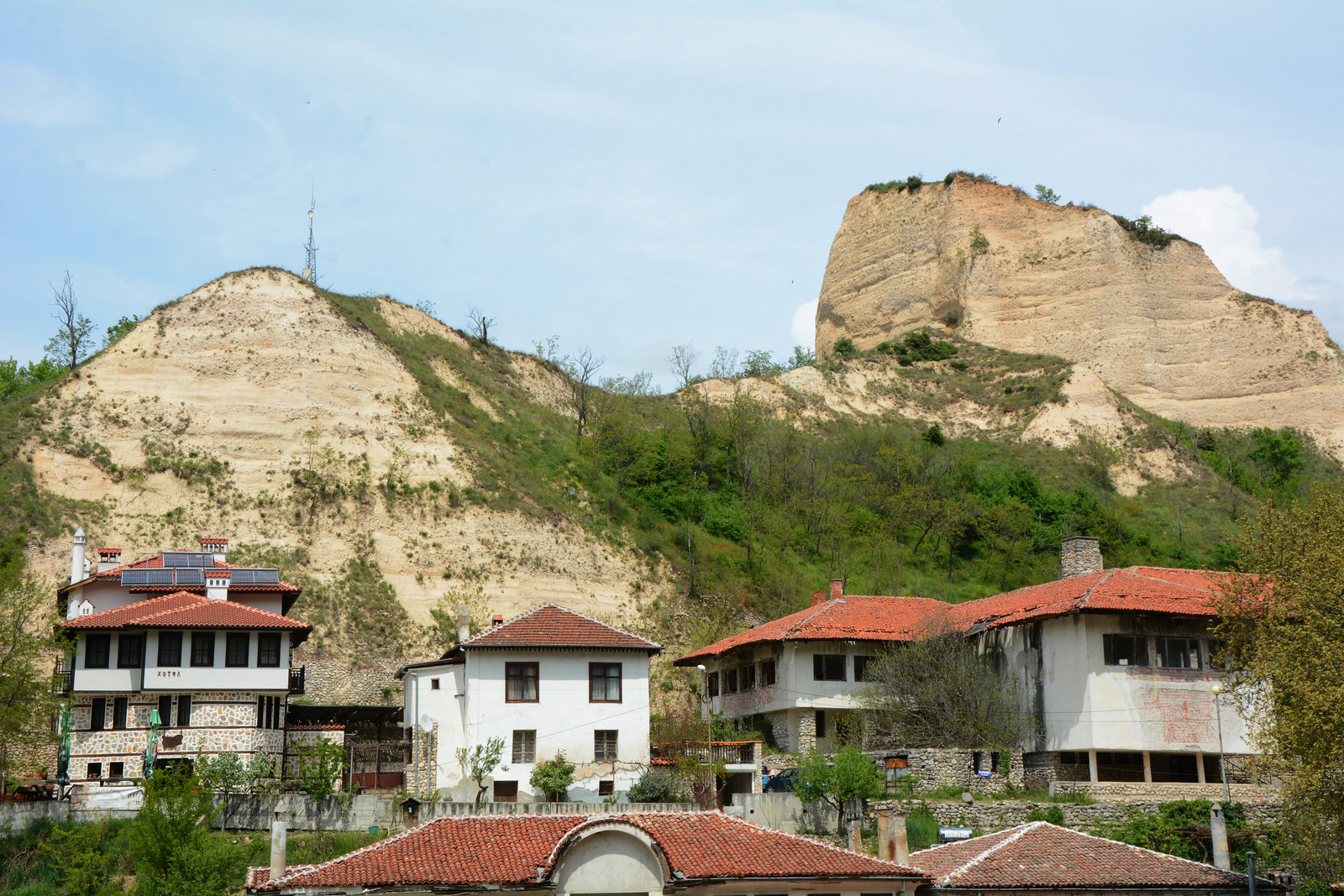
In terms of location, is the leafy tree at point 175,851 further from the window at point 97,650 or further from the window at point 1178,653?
the window at point 1178,653

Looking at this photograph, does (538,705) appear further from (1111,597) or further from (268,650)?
(1111,597)

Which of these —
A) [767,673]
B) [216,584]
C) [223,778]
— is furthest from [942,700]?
[216,584]

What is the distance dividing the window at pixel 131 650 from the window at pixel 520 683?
38.2 ft

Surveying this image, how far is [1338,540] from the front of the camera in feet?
103

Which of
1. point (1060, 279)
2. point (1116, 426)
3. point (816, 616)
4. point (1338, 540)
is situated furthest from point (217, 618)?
point (1060, 279)

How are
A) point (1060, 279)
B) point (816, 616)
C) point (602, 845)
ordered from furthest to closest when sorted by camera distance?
point (1060, 279), point (816, 616), point (602, 845)

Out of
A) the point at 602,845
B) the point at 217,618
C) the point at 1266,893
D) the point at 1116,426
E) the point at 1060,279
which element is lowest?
the point at 1266,893

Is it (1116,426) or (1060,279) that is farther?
(1060,279)

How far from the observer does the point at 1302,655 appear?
30.0 meters

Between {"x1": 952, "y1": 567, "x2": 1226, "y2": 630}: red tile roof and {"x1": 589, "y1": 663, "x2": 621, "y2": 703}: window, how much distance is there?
1302cm

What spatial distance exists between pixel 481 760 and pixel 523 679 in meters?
2.86

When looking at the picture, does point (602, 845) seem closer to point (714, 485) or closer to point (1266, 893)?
point (1266, 893)

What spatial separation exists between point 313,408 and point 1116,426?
2397 inches

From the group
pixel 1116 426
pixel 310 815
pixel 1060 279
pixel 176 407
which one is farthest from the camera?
pixel 1060 279
